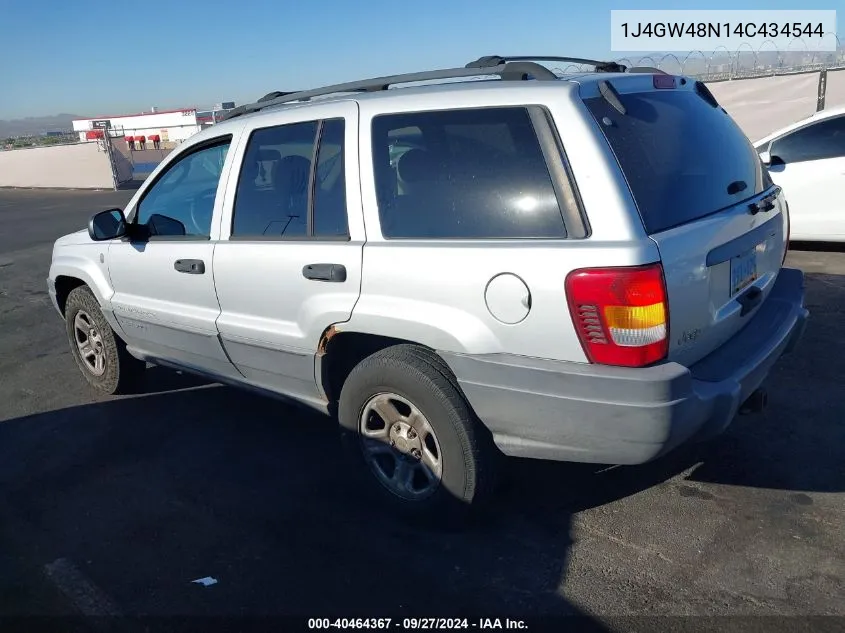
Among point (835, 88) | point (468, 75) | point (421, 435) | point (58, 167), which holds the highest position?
point (468, 75)

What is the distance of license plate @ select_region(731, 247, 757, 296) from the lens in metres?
3.14

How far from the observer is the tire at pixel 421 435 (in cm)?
306

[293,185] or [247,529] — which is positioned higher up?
[293,185]

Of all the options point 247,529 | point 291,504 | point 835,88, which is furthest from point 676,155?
point 835,88

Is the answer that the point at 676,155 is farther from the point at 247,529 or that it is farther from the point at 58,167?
the point at 58,167

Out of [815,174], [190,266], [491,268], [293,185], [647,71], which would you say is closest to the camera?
[491,268]

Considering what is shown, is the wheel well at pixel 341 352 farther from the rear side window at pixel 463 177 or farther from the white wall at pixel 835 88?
the white wall at pixel 835 88

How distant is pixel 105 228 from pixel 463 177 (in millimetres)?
2566

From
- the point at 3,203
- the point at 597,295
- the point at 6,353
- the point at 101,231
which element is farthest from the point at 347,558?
the point at 3,203

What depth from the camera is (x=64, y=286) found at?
5.49 metres

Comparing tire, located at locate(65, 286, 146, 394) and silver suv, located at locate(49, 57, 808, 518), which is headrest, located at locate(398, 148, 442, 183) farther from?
tire, located at locate(65, 286, 146, 394)

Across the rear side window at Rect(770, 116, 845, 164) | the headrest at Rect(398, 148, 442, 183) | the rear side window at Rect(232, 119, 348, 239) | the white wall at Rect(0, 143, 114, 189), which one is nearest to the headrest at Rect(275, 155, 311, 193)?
the rear side window at Rect(232, 119, 348, 239)

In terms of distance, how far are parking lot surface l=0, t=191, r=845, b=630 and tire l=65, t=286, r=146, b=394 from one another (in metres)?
0.41

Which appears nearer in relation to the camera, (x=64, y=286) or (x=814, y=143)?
(x=64, y=286)
